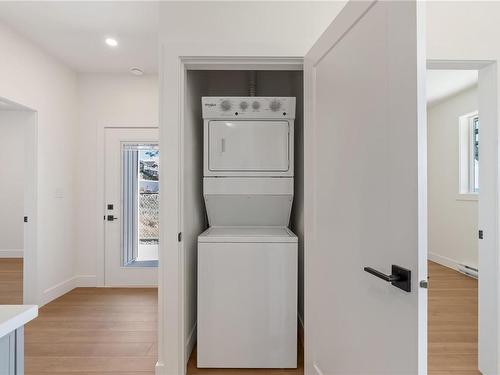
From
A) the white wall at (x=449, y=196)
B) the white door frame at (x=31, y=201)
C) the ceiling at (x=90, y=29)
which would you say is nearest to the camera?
the ceiling at (x=90, y=29)

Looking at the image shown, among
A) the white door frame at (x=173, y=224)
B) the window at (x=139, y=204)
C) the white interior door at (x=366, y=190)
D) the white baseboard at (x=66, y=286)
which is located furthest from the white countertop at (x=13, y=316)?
the window at (x=139, y=204)

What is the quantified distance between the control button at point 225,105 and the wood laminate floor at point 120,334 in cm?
181

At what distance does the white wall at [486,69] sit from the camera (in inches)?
66.6

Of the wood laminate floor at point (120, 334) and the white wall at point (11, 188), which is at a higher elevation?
the white wall at point (11, 188)

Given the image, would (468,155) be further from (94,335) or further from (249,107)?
(94,335)

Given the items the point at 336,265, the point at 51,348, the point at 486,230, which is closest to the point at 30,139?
the point at 51,348

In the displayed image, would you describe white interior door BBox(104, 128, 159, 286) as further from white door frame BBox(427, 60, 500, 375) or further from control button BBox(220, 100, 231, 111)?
white door frame BBox(427, 60, 500, 375)

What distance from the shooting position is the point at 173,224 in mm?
1724

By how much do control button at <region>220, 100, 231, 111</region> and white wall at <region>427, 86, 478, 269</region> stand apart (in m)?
3.89

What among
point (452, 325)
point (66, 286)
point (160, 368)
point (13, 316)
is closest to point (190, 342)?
point (160, 368)

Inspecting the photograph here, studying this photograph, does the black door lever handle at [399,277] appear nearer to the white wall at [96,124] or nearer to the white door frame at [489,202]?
the white door frame at [489,202]

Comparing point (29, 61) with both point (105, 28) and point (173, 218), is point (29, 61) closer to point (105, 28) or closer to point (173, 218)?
point (105, 28)

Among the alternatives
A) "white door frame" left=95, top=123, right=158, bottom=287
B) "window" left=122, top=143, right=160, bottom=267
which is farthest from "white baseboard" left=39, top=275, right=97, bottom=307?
"window" left=122, top=143, right=160, bottom=267

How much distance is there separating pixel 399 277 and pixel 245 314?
1195 mm
